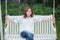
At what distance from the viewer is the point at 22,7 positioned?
561 cm

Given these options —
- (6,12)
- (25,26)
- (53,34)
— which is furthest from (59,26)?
(6,12)

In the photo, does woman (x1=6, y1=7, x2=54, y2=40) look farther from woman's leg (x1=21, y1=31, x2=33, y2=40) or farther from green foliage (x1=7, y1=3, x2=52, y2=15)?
green foliage (x1=7, y1=3, x2=52, y2=15)

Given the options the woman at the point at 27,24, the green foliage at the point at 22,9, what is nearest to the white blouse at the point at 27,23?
the woman at the point at 27,24

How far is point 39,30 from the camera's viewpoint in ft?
18.5

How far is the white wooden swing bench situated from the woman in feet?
0.36

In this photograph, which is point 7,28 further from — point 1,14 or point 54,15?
point 54,15

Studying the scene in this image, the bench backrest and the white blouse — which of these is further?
the bench backrest

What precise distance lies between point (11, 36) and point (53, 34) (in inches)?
36.6

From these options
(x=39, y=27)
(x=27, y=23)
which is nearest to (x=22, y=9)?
(x=27, y=23)

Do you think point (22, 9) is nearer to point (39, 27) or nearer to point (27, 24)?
point (27, 24)

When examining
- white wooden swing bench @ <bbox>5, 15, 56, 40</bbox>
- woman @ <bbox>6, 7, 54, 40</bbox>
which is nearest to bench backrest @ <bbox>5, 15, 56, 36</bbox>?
white wooden swing bench @ <bbox>5, 15, 56, 40</bbox>

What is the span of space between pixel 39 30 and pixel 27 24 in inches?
14.5

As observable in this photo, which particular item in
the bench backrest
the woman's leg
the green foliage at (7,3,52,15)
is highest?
the green foliage at (7,3,52,15)

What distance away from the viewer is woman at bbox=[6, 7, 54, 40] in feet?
17.8
